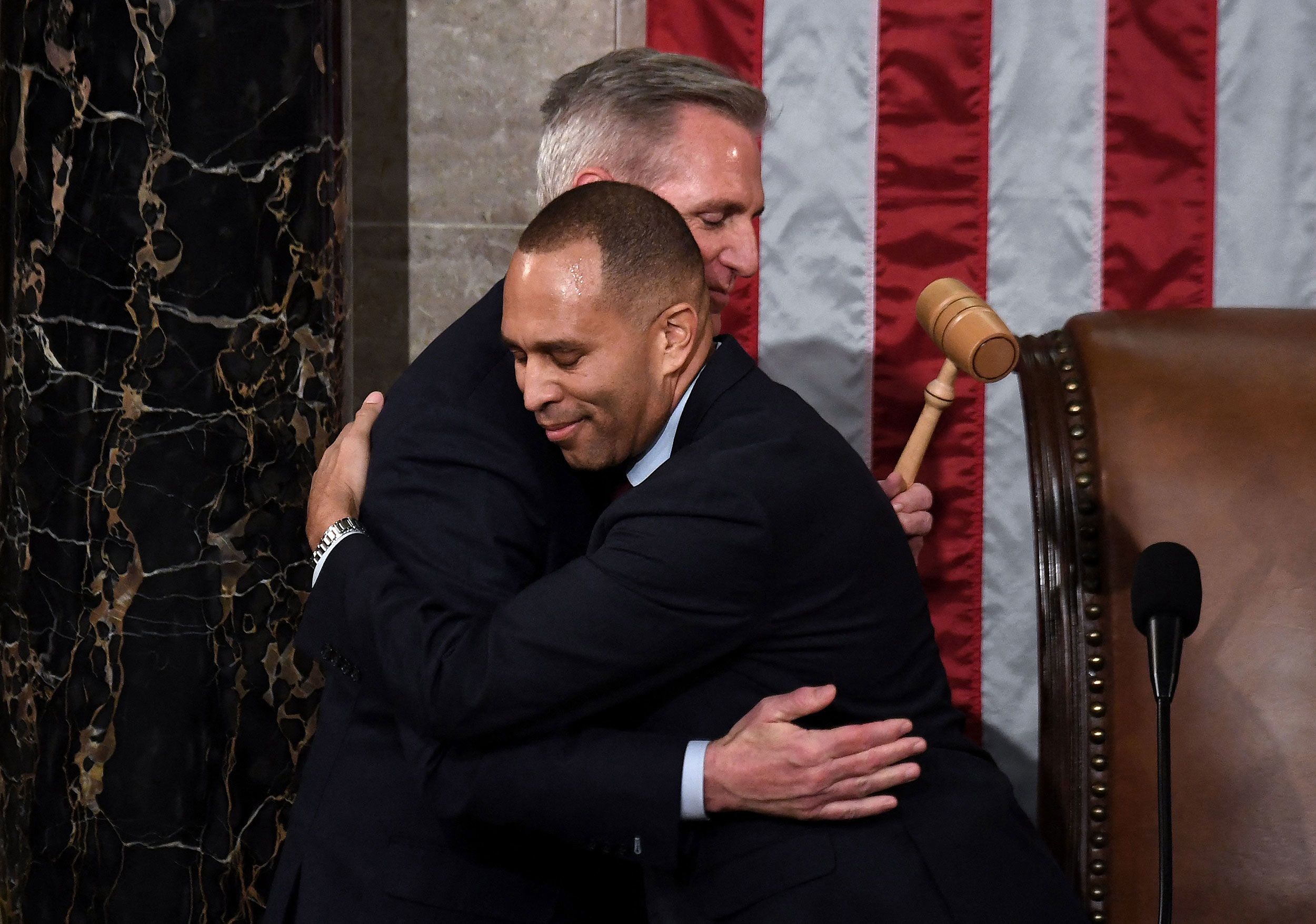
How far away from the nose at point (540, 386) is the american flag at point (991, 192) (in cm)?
132

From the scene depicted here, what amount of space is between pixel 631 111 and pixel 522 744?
40.8 inches

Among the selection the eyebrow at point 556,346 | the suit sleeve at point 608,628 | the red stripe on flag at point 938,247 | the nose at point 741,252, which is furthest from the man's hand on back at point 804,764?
the red stripe on flag at point 938,247

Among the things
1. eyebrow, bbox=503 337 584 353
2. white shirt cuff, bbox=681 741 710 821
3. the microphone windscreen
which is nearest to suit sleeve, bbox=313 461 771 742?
white shirt cuff, bbox=681 741 710 821

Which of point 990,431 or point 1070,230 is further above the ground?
point 1070,230

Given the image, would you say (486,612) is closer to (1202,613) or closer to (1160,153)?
(1202,613)

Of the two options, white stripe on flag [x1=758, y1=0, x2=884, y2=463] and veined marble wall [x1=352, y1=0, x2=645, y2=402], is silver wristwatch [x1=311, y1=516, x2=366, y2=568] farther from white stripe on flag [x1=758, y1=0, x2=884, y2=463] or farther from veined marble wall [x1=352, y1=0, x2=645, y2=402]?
white stripe on flag [x1=758, y1=0, x2=884, y2=463]

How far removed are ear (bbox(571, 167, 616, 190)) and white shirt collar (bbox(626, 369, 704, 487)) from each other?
46 centimetres

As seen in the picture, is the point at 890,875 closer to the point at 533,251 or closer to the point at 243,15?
the point at 533,251

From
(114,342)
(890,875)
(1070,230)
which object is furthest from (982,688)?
(114,342)

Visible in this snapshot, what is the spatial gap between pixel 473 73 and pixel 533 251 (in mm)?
1476

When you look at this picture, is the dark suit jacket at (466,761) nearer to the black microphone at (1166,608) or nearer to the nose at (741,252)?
the nose at (741,252)

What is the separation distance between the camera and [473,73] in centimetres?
299

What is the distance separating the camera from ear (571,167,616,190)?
209cm

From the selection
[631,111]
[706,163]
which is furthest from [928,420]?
[631,111]
